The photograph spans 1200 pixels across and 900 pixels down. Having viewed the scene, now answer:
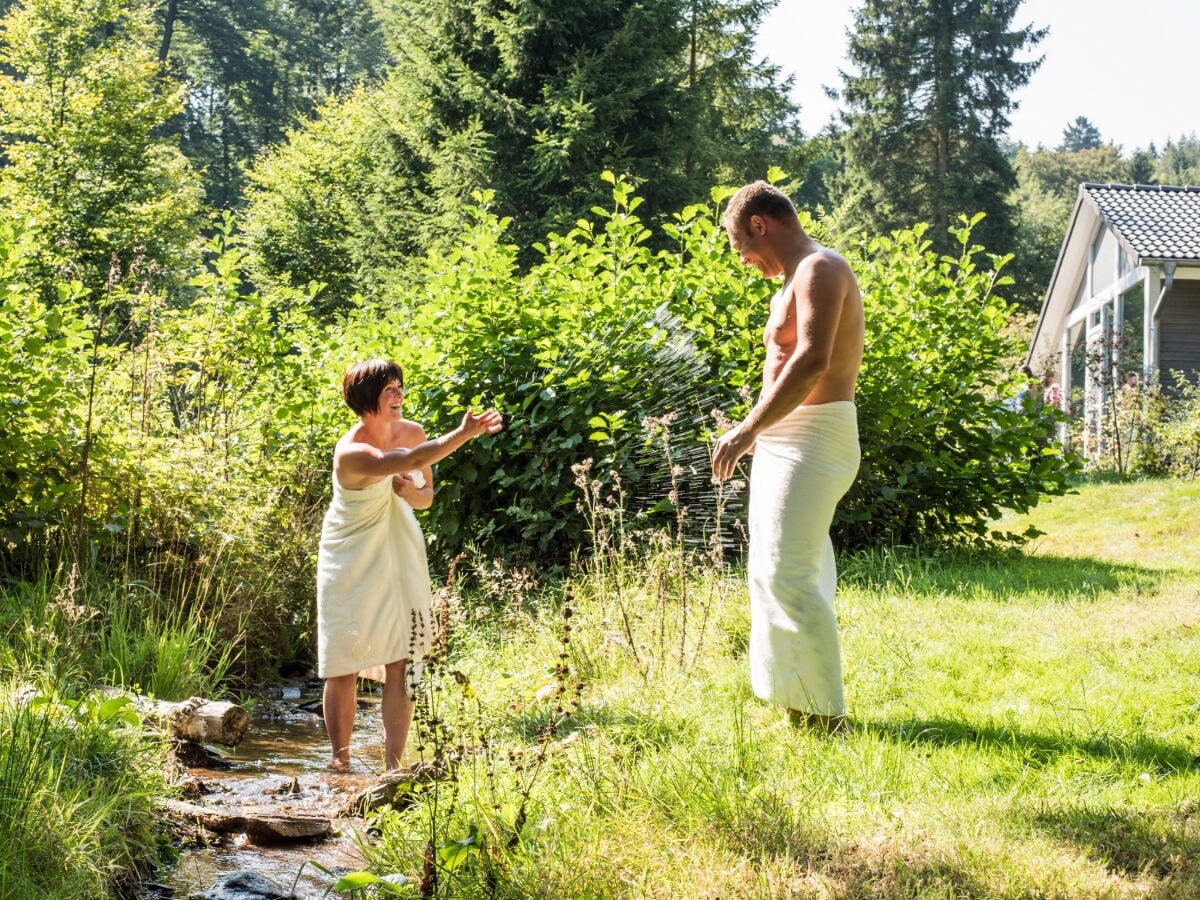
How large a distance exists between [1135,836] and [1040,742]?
2.70 feet

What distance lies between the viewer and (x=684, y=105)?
64.4 ft

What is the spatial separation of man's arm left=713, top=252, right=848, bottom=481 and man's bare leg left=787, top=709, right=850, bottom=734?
3.06ft

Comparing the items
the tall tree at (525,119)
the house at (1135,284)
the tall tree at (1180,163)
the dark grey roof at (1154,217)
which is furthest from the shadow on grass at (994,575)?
the tall tree at (1180,163)

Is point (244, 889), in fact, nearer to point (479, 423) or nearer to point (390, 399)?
point (479, 423)

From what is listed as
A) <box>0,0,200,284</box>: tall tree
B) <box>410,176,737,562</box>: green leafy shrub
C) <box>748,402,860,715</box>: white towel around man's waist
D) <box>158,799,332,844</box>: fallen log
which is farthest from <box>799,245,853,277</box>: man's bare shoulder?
<box>0,0,200,284</box>: tall tree

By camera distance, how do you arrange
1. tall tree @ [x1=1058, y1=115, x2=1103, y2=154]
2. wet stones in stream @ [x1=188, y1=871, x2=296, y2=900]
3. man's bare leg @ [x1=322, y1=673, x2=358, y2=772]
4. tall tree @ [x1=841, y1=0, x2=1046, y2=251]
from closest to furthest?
1. wet stones in stream @ [x1=188, y1=871, x2=296, y2=900]
2. man's bare leg @ [x1=322, y1=673, x2=358, y2=772]
3. tall tree @ [x1=841, y1=0, x2=1046, y2=251]
4. tall tree @ [x1=1058, y1=115, x2=1103, y2=154]

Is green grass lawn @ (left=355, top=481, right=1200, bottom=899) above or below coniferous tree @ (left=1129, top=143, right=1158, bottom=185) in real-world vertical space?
below

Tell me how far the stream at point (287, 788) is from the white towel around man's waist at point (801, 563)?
1.60 metres

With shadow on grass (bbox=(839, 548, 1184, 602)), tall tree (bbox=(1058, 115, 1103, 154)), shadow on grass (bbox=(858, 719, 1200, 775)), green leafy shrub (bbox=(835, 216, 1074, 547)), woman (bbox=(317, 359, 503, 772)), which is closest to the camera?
shadow on grass (bbox=(858, 719, 1200, 775))

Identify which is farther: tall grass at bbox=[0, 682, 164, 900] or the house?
the house

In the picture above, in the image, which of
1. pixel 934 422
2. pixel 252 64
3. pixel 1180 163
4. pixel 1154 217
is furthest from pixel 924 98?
pixel 1180 163

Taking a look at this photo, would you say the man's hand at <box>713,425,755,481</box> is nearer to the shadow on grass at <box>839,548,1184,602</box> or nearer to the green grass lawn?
the green grass lawn

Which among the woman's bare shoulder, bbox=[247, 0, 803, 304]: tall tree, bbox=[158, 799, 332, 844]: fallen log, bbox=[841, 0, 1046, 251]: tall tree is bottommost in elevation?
bbox=[158, 799, 332, 844]: fallen log

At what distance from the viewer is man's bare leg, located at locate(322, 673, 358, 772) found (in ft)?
15.2
